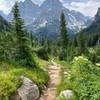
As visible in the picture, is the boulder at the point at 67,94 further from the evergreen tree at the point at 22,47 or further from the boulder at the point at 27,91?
the evergreen tree at the point at 22,47

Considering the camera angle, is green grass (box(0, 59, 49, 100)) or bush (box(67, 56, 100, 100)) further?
green grass (box(0, 59, 49, 100))

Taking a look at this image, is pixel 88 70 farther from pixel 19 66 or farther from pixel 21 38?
pixel 21 38

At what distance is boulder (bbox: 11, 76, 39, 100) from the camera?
21.9 metres

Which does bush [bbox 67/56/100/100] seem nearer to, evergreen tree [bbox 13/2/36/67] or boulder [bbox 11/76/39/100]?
boulder [bbox 11/76/39/100]

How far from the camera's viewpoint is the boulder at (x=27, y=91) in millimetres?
21938

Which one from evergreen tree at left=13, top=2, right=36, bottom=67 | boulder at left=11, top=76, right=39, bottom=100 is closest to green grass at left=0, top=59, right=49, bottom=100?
boulder at left=11, top=76, right=39, bottom=100

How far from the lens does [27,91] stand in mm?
22641

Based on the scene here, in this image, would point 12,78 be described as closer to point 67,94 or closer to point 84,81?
point 67,94

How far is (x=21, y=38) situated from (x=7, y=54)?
2.40m

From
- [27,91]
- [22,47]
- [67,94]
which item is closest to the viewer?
[67,94]

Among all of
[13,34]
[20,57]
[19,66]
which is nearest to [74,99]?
[19,66]

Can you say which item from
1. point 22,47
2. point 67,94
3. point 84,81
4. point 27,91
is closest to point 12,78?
point 27,91

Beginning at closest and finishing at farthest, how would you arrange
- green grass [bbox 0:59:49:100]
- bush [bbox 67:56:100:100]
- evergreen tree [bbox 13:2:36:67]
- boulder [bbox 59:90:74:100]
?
bush [bbox 67:56:100:100]
green grass [bbox 0:59:49:100]
boulder [bbox 59:90:74:100]
evergreen tree [bbox 13:2:36:67]

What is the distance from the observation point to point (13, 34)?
3059 centimetres
